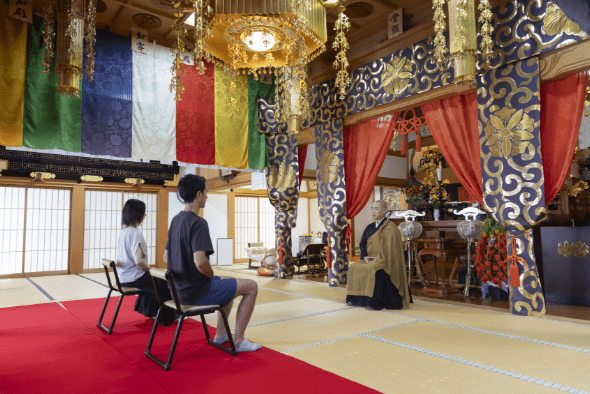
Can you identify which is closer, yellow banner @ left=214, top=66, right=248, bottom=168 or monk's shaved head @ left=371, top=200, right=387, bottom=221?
monk's shaved head @ left=371, top=200, right=387, bottom=221

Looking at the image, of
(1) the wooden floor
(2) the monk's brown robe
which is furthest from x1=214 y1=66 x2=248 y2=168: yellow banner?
(1) the wooden floor

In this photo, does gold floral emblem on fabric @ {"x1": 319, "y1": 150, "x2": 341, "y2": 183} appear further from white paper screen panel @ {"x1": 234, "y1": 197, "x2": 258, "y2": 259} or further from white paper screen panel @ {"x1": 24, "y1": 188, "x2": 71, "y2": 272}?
white paper screen panel @ {"x1": 24, "y1": 188, "x2": 71, "y2": 272}

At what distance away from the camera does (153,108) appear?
5629 mm

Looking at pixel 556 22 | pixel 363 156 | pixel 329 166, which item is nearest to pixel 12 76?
pixel 329 166

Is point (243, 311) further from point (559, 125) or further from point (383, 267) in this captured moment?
point (559, 125)

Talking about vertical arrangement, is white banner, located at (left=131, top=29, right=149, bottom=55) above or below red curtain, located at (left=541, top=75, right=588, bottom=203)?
above

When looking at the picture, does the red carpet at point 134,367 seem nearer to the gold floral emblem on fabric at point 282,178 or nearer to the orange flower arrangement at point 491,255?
the orange flower arrangement at point 491,255

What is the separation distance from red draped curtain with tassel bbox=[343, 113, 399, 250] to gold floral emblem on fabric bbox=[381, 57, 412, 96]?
38 centimetres

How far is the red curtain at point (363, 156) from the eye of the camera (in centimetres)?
521

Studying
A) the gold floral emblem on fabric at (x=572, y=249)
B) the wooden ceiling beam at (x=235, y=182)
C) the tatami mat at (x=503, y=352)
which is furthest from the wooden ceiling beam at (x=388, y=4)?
the wooden ceiling beam at (x=235, y=182)

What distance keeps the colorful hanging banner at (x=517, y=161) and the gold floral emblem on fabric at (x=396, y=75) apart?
40.6 inches

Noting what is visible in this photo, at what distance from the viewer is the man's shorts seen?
2.40 metres

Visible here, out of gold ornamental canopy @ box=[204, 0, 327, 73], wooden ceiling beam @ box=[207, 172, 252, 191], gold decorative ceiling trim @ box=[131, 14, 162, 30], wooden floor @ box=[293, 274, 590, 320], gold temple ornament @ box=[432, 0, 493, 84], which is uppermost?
gold decorative ceiling trim @ box=[131, 14, 162, 30]

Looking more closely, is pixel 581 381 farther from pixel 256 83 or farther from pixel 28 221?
pixel 28 221
